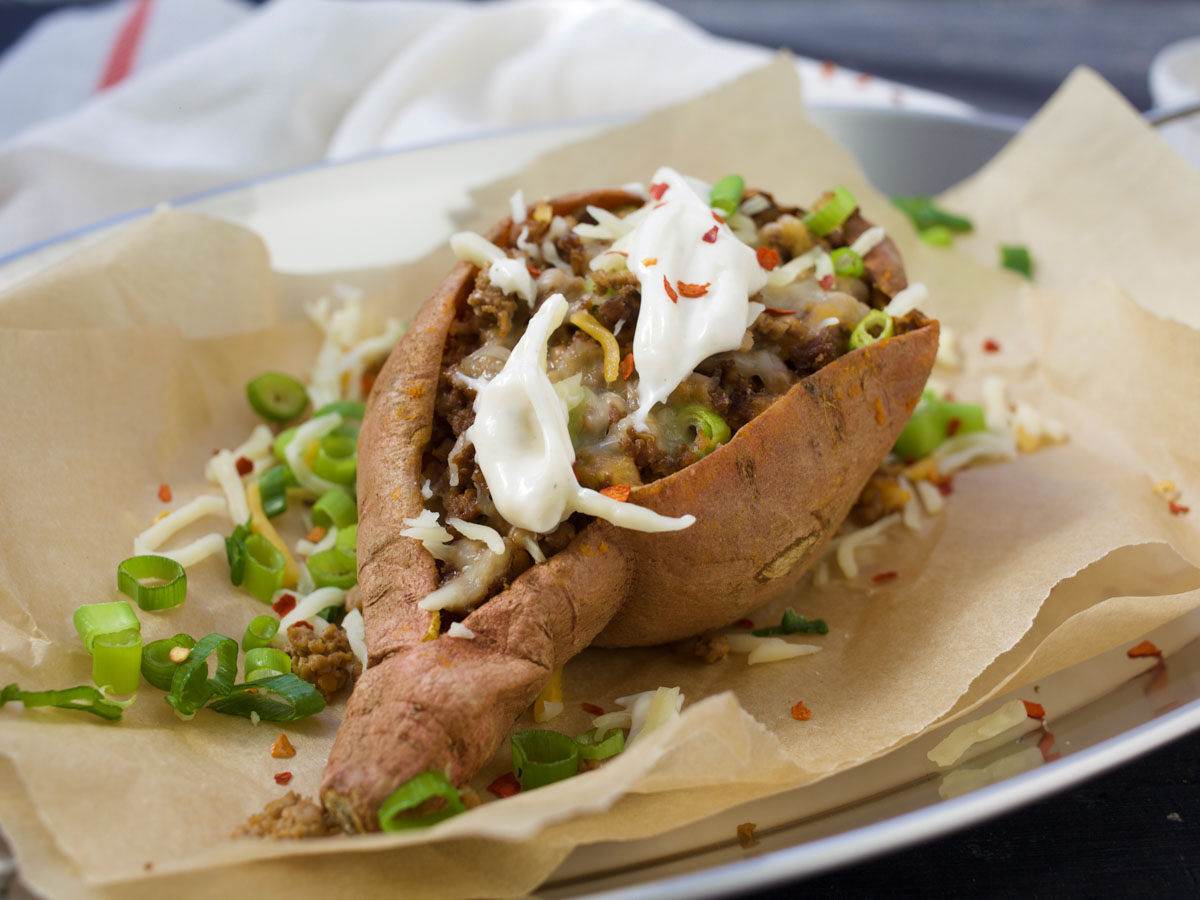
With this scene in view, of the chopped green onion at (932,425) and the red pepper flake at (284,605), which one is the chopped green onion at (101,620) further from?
the chopped green onion at (932,425)

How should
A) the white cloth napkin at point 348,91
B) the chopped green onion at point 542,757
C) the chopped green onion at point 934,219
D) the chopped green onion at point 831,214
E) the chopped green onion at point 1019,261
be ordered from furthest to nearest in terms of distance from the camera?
the white cloth napkin at point 348,91, the chopped green onion at point 934,219, the chopped green onion at point 1019,261, the chopped green onion at point 831,214, the chopped green onion at point 542,757

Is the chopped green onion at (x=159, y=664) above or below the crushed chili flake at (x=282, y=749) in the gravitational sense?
above

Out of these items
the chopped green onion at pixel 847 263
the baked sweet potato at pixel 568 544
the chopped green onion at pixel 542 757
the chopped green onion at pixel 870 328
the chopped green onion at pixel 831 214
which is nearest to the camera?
the baked sweet potato at pixel 568 544

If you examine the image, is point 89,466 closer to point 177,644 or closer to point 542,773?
point 177,644

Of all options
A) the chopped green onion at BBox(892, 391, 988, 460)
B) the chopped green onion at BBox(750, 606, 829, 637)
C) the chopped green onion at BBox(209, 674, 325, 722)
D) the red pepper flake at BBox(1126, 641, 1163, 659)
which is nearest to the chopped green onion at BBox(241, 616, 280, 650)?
the chopped green onion at BBox(209, 674, 325, 722)

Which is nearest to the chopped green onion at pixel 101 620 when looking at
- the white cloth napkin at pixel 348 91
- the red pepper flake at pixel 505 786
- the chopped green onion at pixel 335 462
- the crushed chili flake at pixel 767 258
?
the chopped green onion at pixel 335 462

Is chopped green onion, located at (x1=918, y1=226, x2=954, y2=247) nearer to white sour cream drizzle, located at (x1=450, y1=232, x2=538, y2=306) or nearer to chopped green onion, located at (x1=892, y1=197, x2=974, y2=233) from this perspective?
chopped green onion, located at (x1=892, y1=197, x2=974, y2=233)

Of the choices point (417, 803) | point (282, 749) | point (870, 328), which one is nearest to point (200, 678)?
point (282, 749)

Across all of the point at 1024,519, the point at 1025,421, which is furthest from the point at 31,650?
the point at 1025,421
